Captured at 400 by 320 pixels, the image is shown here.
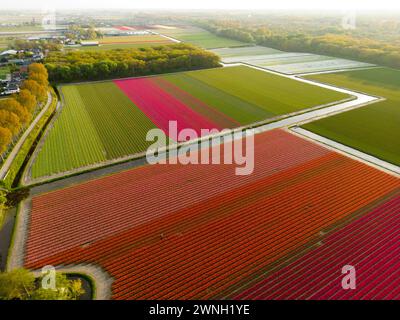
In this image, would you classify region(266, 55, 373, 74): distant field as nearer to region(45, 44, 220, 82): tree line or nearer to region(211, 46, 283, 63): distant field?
region(211, 46, 283, 63): distant field

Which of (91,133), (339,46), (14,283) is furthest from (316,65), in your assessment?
(14,283)

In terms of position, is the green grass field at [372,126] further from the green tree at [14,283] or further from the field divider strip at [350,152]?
the green tree at [14,283]

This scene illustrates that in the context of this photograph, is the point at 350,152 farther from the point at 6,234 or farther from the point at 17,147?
the point at 17,147

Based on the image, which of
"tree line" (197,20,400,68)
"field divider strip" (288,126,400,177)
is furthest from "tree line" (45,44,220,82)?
"tree line" (197,20,400,68)

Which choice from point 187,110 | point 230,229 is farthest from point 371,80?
point 230,229

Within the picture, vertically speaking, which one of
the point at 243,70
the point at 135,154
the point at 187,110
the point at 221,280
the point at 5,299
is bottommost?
the point at 221,280
